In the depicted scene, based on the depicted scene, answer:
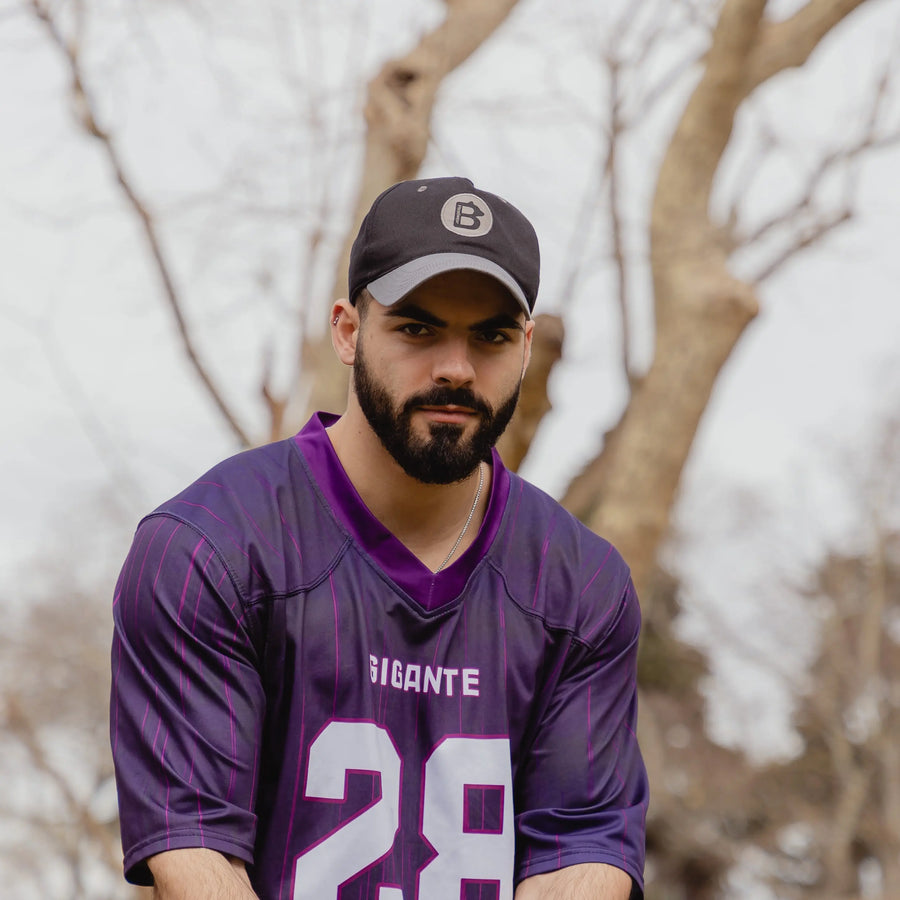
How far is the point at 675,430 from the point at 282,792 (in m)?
2.77

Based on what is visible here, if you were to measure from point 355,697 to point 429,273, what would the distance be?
0.79 m

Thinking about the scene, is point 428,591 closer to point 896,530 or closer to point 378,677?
point 378,677

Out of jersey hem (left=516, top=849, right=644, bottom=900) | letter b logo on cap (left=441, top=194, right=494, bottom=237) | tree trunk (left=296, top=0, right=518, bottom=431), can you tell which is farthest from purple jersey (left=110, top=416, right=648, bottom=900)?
tree trunk (left=296, top=0, right=518, bottom=431)

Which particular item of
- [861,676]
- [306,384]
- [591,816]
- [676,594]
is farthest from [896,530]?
[591,816]

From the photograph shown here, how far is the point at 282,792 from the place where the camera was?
225 centimetres

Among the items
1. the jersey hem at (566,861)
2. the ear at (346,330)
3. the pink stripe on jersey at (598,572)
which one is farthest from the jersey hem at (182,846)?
the ear at (346,330)

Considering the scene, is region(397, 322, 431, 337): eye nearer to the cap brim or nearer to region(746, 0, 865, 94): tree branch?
the cap brim

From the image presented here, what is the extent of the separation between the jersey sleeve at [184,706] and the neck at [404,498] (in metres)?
0.39

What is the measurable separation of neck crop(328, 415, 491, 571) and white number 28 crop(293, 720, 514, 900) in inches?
14.6

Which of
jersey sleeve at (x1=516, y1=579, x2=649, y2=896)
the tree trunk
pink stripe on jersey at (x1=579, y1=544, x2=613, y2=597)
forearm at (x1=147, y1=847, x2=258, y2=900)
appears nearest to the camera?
forearm at (x1=147, y1=847, x2=258, y2=900)

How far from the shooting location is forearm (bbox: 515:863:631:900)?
2.30 meters

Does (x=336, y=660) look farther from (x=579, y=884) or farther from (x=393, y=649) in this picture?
(x=579, y=884)

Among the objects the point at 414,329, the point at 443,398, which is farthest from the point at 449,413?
the point at 414,329

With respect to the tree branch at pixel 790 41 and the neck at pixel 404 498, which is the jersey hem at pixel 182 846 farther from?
the tree branch at pixel 790 41
